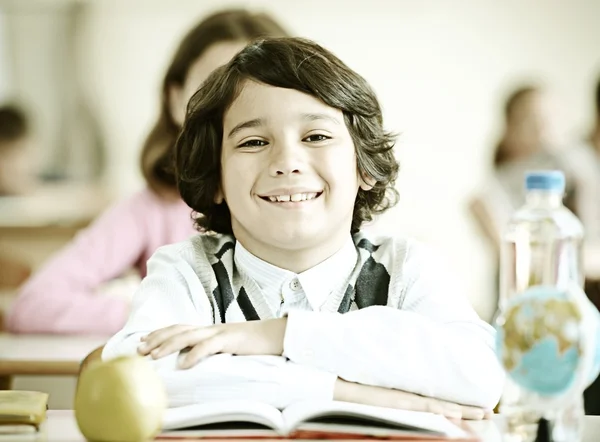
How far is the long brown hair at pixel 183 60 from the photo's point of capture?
2.26 m

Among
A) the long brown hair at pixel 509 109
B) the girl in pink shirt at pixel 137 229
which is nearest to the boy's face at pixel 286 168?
the girl in pink shirt at pixel 137 229

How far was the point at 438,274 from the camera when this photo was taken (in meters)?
1.39

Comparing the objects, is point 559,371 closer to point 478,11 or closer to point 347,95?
point 347,95

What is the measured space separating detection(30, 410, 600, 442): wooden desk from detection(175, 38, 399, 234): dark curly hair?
47 cm

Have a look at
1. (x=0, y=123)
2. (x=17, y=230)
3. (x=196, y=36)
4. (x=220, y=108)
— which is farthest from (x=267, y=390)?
(x=0, y=123)

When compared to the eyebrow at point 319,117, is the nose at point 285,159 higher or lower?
lower

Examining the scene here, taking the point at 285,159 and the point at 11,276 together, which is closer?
the point at 285,159

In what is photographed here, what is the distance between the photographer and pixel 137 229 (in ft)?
7.72

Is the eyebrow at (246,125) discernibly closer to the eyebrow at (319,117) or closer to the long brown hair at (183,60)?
the eyebrow at (319,117)

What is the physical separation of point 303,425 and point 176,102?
1460 mm

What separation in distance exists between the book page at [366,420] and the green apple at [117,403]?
156mm

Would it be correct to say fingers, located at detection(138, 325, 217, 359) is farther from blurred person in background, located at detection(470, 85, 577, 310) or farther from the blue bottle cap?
blurred person in background, located at detection(470, 85, 577, 310)

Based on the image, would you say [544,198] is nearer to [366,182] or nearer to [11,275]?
[366,182]

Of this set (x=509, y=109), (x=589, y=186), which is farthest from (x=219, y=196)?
(x=509, y=109)
